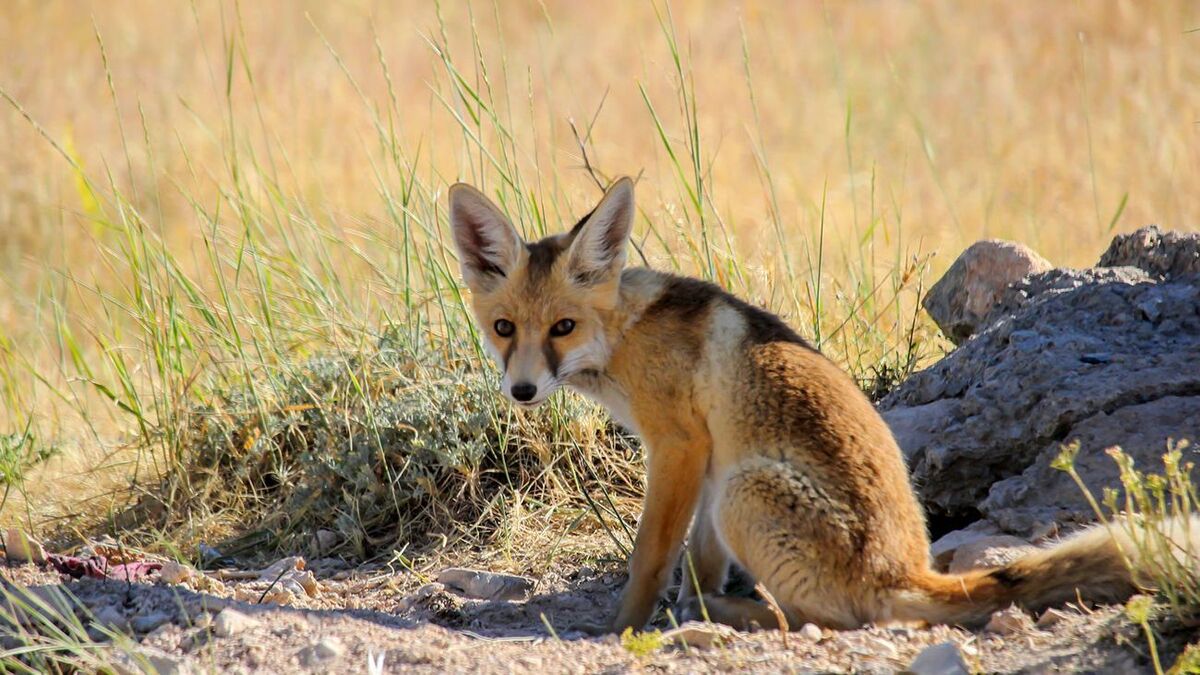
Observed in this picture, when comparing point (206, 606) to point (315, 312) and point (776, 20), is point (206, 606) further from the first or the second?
point (776, 20)

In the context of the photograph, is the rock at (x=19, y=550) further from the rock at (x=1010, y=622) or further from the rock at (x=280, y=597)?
the rock at (x=1010, y=622)

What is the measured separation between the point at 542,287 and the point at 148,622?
203 cm

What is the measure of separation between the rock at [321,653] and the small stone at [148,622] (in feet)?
2.12

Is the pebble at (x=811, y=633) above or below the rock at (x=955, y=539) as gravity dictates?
below

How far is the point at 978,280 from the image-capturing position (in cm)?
646

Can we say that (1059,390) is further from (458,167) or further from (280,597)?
(458,167)

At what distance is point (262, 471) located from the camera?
682cm

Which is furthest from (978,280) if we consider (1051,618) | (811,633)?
(811,633)

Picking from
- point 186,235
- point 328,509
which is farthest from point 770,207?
point 186,235

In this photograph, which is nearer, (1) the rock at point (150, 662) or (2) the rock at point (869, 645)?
(2) the rock at point (869, 645)

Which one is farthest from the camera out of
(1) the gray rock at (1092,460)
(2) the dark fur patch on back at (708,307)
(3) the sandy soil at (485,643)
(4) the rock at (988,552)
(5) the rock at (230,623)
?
(2) the dark fur patch on back at (708,307)

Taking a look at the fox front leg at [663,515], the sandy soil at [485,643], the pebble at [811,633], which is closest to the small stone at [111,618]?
the sandy soil at [485,643]

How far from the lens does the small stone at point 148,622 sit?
442 centimetres

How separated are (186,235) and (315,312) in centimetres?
697
